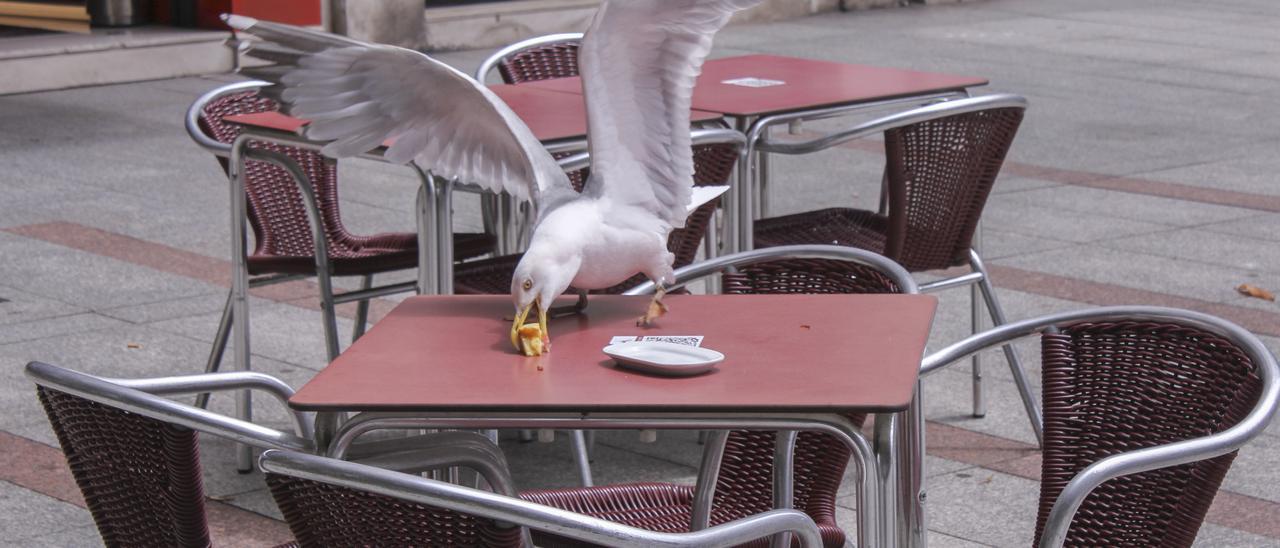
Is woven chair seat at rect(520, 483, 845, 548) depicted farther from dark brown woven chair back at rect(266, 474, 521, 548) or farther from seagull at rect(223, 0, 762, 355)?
dark brown woven chair back at rect(266, 474, 521, 548)

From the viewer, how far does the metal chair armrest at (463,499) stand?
2059mm

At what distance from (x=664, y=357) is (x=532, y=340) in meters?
0.22

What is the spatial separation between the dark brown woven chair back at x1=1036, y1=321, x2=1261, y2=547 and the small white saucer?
2.53 ft

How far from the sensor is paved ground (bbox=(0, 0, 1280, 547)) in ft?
15.1

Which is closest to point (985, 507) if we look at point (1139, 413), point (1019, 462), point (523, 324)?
point (1019, 462)

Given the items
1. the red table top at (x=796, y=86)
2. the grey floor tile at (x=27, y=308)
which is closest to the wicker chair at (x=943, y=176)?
the red table top at (x=796, y=86)

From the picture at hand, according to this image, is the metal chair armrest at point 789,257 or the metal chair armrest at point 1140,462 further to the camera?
the metal chair armrest at point 789,257

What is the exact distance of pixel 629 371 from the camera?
101 inches

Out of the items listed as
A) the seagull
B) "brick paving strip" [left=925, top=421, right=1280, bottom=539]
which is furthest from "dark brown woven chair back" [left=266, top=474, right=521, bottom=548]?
"brick paving strip" [left=925, top=421, right=1280, bottom=539]

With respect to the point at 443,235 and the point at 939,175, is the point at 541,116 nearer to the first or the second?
the point at 443,235

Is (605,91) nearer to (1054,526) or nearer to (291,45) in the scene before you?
(291,45)

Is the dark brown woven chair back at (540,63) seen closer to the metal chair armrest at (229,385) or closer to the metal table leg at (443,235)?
the metal table leg at (443,235)

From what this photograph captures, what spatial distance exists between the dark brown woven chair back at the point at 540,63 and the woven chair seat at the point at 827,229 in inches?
55.7

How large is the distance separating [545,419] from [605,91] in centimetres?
77
